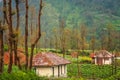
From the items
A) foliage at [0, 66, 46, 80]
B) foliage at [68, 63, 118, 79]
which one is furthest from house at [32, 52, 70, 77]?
foliage at [0, 66, 46, 80]

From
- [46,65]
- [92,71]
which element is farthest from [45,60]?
[92,71]

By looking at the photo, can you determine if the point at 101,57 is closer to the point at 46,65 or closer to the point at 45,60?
the point at 45,60

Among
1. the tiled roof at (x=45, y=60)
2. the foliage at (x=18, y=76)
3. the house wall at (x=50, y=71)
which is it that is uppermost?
the foliage at (x=18, y=76)

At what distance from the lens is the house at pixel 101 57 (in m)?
99.1

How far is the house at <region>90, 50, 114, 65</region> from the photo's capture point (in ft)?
325

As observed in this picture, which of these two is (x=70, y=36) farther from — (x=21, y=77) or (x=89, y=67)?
(x=21, y=77)

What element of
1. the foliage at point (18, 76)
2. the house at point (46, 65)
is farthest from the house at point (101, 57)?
the foliage at point (18, 76)

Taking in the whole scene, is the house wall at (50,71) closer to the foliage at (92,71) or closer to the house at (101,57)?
the foliage at (92,71)

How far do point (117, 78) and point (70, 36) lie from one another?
78.1 m

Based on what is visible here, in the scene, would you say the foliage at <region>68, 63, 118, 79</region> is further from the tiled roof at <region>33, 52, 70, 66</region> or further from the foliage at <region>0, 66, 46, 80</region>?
the foliage at <region>0, 66, 46, 80</region>

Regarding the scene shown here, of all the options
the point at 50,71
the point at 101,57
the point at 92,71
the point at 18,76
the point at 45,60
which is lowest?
the point at 92,71

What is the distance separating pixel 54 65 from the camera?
5459 centimetres

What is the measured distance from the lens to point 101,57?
102500 millimetres

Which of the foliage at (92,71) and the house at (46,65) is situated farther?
the foliage at (92,71)
